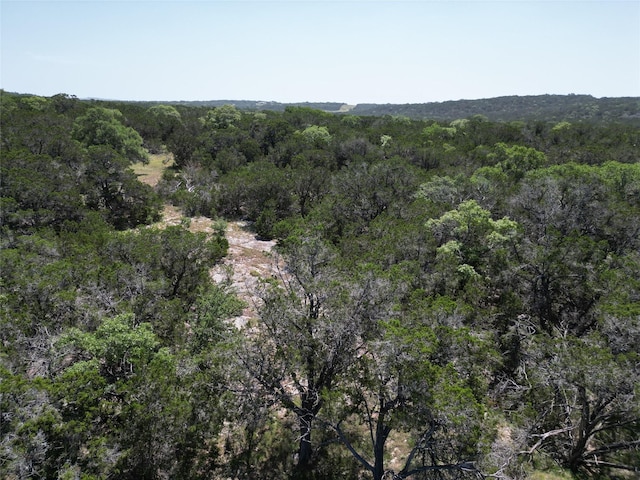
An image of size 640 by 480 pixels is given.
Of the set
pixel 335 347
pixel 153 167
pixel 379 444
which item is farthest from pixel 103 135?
pixel 379 444

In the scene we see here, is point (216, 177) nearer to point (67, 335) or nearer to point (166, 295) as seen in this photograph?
point (166, 295)

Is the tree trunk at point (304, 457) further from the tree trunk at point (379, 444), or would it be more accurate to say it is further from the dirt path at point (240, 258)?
the dirt path at point (240, 258)

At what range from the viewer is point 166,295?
1844cm

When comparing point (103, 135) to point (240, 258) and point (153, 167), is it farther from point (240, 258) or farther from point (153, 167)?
point (240, 258)

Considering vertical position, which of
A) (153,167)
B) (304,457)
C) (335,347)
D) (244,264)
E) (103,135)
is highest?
(103,135)

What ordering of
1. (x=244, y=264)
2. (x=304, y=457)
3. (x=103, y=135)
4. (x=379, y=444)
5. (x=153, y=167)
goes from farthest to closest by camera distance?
(x=153, y=167) < (x=103, y=135) < (x=244, y=264) < (x=304, y=457) < (x=379, y=444)

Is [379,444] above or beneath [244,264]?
above

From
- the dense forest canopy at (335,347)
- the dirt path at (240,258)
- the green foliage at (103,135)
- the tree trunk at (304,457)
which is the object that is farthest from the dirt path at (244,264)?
the green foliage at (103,135)

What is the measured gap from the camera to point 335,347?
11086mm

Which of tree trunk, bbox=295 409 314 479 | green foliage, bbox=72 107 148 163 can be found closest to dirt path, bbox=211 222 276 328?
tree trunk, bbox=295 409 314 479

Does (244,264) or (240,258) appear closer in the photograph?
(244,264)

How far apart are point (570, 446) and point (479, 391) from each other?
662cm

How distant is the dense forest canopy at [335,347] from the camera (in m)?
9.51

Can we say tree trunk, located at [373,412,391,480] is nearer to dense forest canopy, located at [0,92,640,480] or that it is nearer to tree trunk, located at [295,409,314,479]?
dense forest canopy, located at [0,92,640,480]
